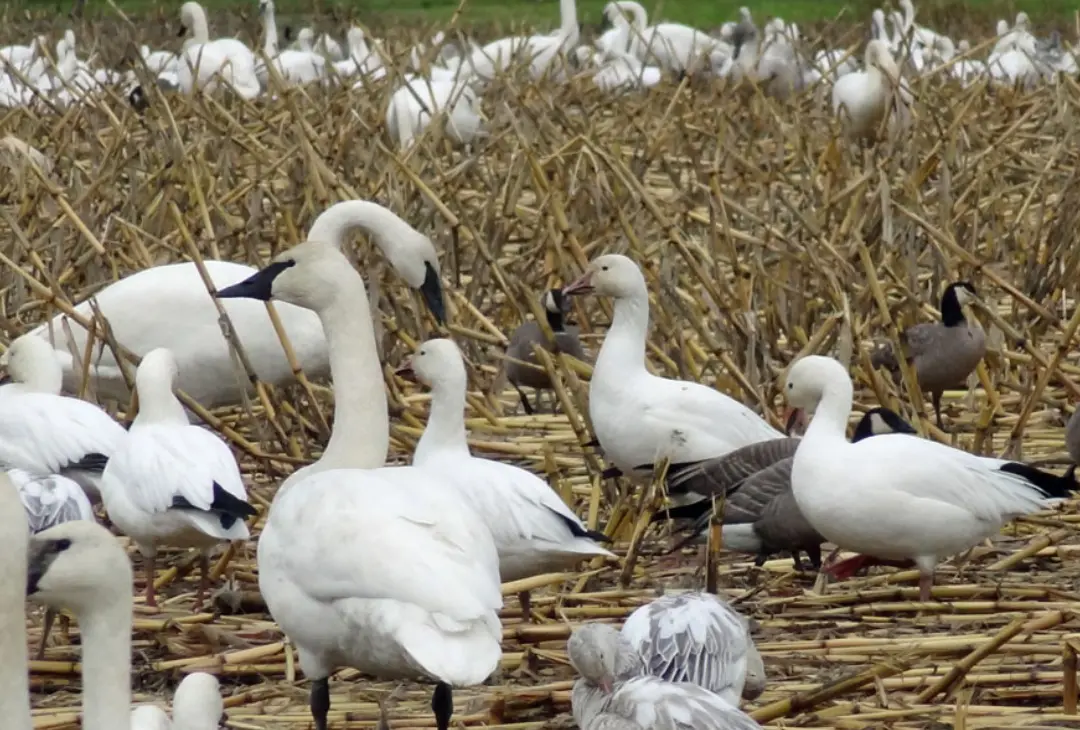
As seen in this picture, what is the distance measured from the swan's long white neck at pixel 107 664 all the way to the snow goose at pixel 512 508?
175 centimetres

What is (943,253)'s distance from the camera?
7.74m

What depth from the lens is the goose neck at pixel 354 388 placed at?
198 inches

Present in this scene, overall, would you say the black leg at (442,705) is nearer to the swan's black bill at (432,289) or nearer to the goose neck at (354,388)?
the goose neck at (354,388)

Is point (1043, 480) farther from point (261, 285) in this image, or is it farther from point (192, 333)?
point (192, 333)

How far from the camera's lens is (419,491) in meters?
4.45

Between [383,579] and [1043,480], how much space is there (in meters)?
2.18

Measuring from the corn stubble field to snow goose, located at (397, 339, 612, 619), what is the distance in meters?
0.18

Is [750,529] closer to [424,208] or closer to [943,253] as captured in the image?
[943,253]

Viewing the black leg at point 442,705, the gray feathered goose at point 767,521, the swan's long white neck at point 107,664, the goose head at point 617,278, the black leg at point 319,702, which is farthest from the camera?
the goose head at point 617,278

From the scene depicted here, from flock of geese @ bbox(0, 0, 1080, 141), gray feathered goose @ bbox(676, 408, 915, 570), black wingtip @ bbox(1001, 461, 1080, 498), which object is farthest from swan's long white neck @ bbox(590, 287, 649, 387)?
flock of geese @ bbox(0, 0, 1080, 141)

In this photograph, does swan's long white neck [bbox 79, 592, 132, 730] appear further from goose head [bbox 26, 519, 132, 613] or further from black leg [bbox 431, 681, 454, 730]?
black leg [bbox 431, 681, 454, 730]

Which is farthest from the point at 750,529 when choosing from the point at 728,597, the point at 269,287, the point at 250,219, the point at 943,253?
the point at 250,219

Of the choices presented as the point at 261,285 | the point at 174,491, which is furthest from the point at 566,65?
the point at 174,491

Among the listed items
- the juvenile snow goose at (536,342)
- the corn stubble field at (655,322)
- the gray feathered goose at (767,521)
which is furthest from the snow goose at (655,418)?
the juvenile snow goose at (536,342)
